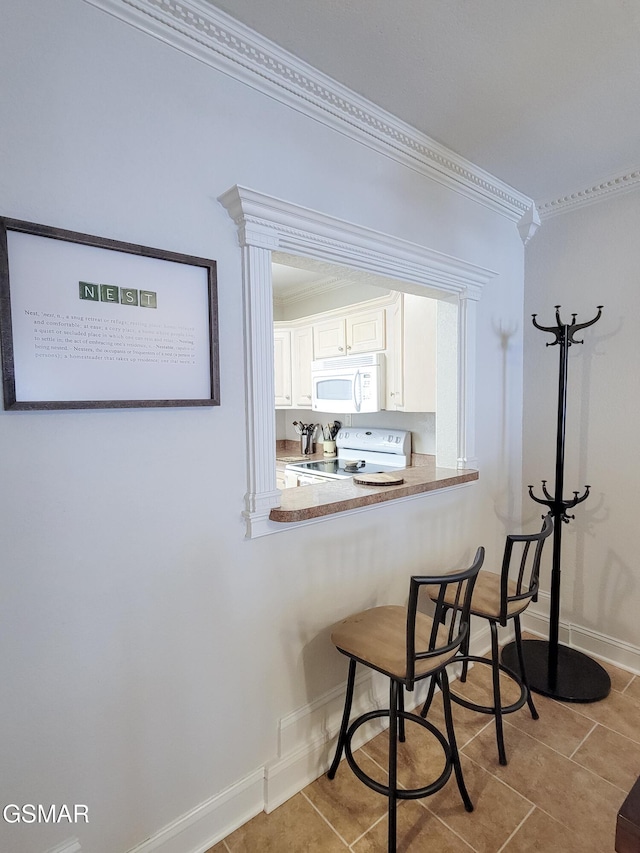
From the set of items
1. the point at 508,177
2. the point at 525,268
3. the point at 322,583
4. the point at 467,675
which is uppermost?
the point at 508,177

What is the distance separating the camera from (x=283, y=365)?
421cm

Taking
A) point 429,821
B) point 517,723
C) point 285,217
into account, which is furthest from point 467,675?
point 285,217

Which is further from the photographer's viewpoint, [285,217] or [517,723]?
[517,723]

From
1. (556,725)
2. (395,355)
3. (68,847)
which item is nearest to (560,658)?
(556,725)

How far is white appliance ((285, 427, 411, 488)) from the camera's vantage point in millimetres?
3336

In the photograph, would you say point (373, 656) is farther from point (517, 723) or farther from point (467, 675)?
point (467, 675)

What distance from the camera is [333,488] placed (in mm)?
1924

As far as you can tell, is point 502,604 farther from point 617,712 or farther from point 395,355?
point 395,355

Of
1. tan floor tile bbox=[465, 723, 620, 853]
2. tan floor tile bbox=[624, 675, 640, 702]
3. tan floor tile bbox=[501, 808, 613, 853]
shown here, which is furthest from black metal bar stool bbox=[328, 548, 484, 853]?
tan floor tile bbox=[624, 675, 640, 702]

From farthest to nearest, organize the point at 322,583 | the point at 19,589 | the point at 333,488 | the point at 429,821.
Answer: the point at 333,488 → the point at 322,583 → the point at 429,821 → the point at 19,589

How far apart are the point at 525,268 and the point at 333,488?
193cm

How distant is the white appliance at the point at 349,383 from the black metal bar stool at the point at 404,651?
1739 mm

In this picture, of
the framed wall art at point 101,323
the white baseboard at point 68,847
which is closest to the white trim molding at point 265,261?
the framed wall art at point 101,323

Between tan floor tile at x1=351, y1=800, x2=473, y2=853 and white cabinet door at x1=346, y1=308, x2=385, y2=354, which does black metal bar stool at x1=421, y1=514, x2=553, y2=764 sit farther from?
white cabinet door at x1=346, y1=308, x2=385, y2=354
